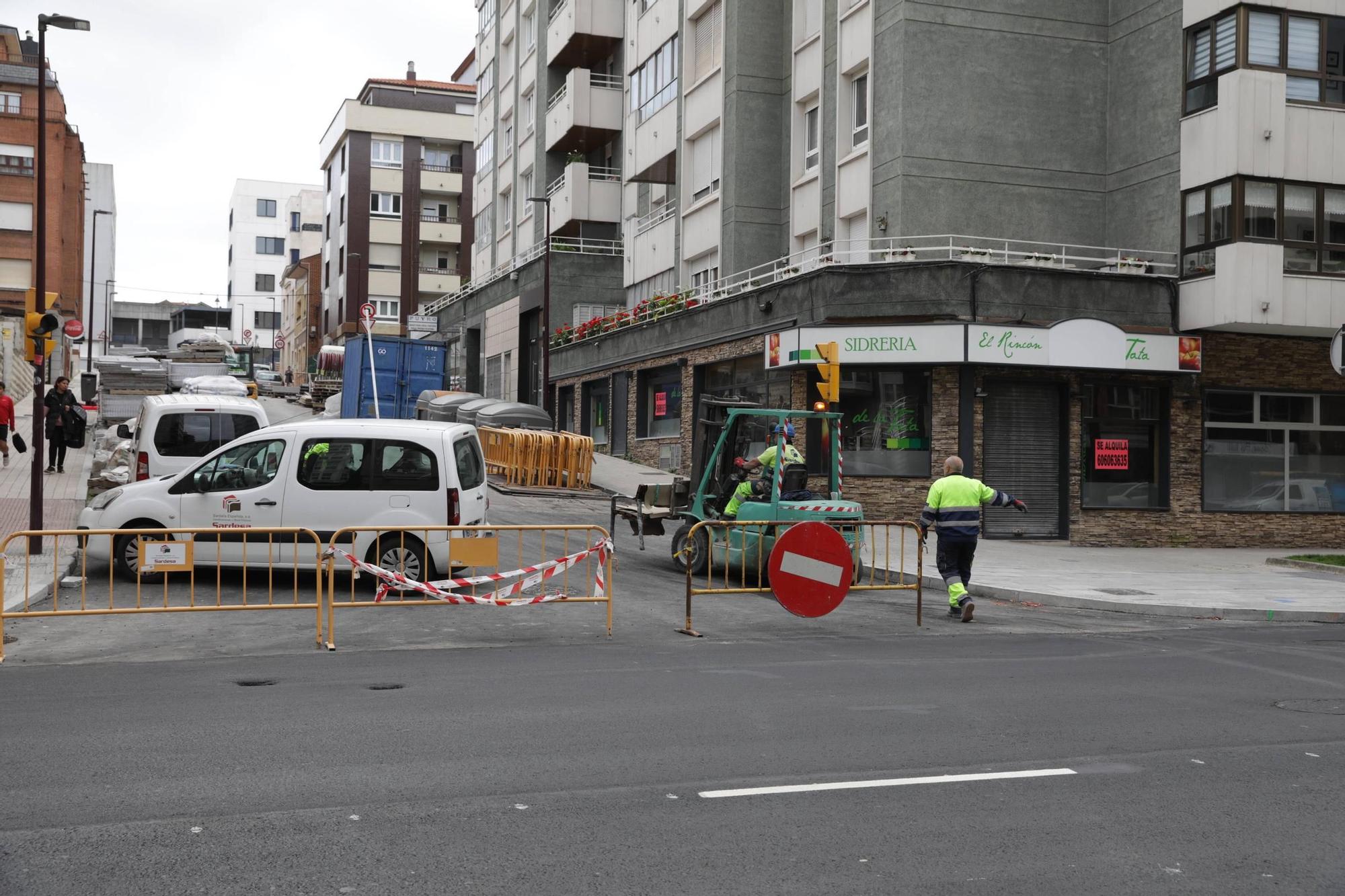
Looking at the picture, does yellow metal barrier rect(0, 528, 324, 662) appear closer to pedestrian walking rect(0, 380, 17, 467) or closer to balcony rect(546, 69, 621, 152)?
pedestrian walking rect(0, 380, 17, 467)

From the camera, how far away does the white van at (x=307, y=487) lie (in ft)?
44.1

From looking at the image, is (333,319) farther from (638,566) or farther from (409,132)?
(638,566)

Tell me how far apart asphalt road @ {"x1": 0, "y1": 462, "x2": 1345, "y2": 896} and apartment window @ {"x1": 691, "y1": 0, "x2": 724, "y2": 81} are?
24.6 meters

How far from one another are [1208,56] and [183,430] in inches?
756

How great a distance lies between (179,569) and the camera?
11.0 metres

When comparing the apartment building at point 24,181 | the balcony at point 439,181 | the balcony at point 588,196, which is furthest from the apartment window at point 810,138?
the balcony at point 439,181

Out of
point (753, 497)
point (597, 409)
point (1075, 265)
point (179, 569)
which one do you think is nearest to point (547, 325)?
point (597, 409)

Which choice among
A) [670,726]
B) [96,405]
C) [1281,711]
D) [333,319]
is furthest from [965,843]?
[333,319]

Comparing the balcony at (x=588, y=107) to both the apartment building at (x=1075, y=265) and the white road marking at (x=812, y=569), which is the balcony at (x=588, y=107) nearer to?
the apartment building at (x=1075, y=265)

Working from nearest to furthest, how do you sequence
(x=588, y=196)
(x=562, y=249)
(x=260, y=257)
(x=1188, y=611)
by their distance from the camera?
(x=1188, y=611)
(x=588, y=196)
(x=562, y=249)
(x=260, y=257)

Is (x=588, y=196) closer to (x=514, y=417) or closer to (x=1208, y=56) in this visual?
(x=514, y=417)

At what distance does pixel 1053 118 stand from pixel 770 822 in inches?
→ 920

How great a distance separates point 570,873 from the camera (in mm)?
4645

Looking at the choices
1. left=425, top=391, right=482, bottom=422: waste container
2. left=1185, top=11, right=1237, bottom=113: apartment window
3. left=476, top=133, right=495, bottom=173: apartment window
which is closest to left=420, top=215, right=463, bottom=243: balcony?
left=476, top=133, right=495, bottom=173: apartment window
